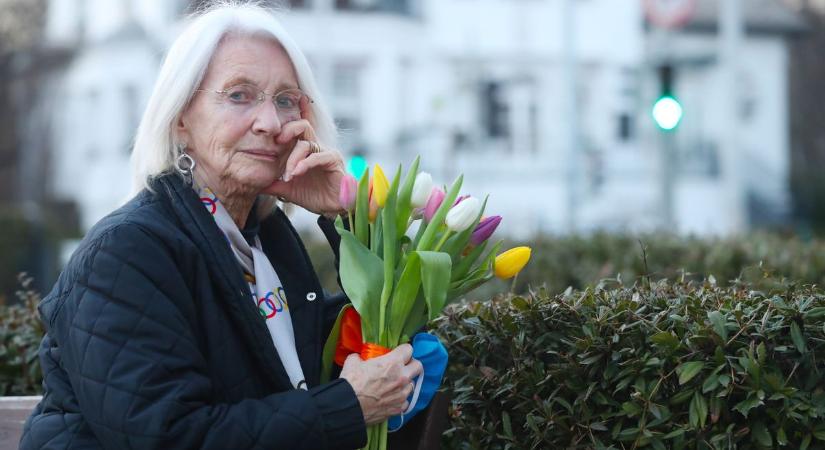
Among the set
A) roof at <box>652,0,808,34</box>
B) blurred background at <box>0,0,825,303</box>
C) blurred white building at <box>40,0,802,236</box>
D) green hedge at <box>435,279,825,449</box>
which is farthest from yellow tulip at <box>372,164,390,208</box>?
roof at <box>652,0,808,34</box>

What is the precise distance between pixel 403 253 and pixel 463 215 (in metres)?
0.20

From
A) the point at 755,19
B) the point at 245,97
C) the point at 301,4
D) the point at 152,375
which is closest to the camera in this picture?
the point at 152,375

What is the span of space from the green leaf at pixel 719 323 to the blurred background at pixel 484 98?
23.2 meters

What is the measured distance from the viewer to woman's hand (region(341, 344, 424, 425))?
2842 mm

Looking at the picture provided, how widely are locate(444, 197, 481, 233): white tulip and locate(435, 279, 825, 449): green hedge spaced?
0.49m

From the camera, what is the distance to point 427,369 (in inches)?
119

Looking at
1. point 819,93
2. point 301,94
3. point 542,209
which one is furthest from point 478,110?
point 301,94

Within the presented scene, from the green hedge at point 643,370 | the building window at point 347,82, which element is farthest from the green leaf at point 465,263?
the building window at point 347,82

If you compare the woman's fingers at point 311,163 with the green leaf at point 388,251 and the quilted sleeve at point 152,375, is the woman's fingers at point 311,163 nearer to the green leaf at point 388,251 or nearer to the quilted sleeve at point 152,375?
the green leaf at point 388,251

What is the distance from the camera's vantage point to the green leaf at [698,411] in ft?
9.70

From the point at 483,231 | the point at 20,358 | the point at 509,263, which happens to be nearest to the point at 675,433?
the point at 509,263

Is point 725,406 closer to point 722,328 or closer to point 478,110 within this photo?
point 722,328

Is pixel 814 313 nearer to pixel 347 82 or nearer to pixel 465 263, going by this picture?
pixel 465 263

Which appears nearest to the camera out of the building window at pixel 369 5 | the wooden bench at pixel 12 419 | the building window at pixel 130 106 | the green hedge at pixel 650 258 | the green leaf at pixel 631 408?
the green leaf at pixel 631 408
